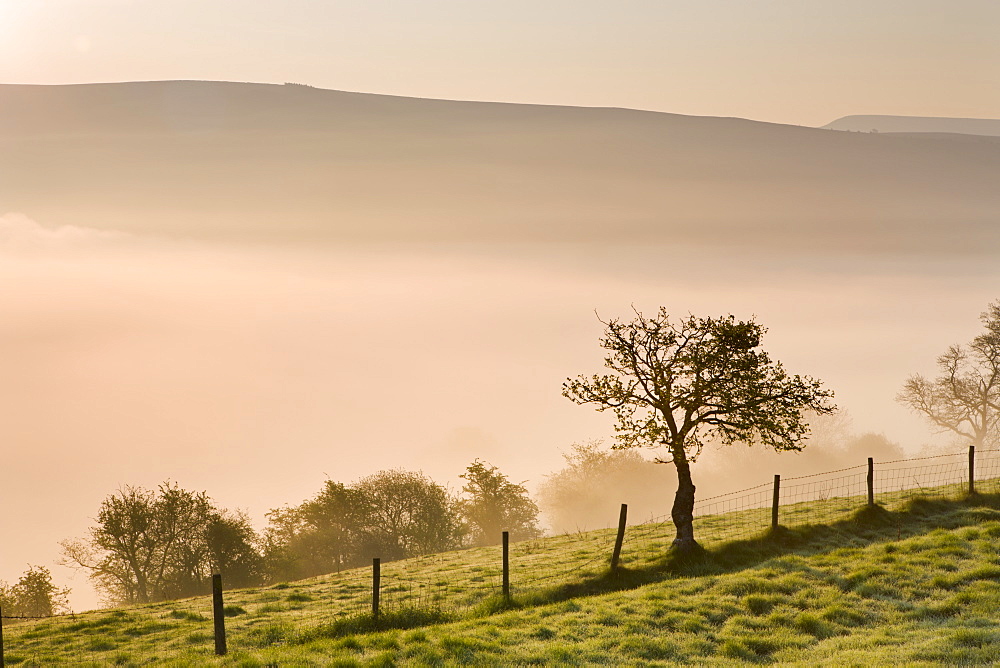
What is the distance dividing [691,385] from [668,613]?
431 inches

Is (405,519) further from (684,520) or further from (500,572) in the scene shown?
(684,520)

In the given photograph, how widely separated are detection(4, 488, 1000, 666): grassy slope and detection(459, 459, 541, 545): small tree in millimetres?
47019

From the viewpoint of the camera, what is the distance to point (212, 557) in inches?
2425

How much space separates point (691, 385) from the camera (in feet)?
96.5

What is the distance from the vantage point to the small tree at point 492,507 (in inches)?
3194

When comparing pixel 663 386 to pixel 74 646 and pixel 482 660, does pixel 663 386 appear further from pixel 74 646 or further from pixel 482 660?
pixel 74 646

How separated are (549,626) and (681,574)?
314 inches

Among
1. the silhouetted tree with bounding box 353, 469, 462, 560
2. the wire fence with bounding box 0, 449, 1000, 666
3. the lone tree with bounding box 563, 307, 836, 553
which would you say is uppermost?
the lone tree with bounding box 563, 307, 836, 553

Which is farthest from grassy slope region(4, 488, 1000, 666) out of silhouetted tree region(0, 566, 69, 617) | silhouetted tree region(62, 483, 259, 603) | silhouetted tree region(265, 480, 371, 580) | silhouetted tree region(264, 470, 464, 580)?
silhouetted tree region(264, 470, 464, 580)

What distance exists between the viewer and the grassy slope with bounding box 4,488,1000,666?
17.3 metres

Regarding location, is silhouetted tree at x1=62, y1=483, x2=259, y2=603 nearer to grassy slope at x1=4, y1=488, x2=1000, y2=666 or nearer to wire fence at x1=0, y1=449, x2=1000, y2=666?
wire fence at x1=0, y1=449, x2=1000, y2=666

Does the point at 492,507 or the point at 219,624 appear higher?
the point at 219,624

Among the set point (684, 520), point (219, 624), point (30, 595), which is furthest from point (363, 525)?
point (219, 624)

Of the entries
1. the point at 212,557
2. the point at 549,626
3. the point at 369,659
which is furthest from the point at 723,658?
the point at 212,557
